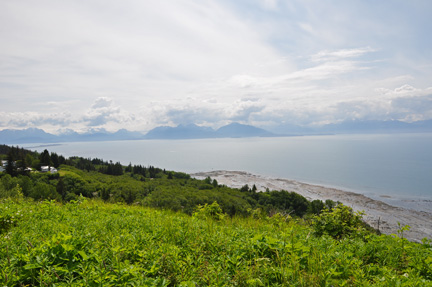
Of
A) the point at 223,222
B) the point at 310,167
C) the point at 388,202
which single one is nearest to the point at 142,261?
the point at 223,222

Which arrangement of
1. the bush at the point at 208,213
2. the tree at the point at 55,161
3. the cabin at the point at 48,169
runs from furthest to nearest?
the tree at the point at 55,161
the cabin at the point at 48,169
the bush at the point at 208,213

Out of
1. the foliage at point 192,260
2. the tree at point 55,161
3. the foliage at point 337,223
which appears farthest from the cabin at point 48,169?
the foliage at point 337,223

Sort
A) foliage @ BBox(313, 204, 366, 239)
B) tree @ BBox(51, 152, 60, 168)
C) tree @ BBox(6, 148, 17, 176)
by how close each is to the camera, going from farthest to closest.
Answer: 1. tree @ BBox(51, 152, 60, 168)
2. tree @ BBox(6, 148, 17, 176)
3. foliage @ BBox(313, 204, 366, 239)

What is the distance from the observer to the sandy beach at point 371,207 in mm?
40500

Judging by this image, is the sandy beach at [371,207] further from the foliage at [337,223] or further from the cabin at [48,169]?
the cabin at [48,169]

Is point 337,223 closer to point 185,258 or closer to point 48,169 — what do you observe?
point 185,258

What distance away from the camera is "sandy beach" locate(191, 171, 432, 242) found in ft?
133

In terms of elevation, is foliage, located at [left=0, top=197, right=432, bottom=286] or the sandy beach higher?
foliage, located at [left=0, top=197, right=432, bottom=286]

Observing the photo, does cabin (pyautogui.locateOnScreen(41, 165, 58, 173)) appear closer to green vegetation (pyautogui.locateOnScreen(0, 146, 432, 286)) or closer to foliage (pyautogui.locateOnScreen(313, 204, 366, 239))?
green vegetation (pyautogui.locateOnScreen(0, 146, 432, 286))

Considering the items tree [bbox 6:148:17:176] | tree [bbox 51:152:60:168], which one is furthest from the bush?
tree [bbox 51:152:60:168]

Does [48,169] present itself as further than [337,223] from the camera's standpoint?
Yes

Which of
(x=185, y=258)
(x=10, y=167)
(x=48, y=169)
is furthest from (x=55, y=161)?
(x=185, y=258)

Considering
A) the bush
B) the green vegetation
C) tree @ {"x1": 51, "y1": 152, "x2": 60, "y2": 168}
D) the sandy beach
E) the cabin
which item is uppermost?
the green vegetation

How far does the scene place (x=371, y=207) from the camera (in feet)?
178
